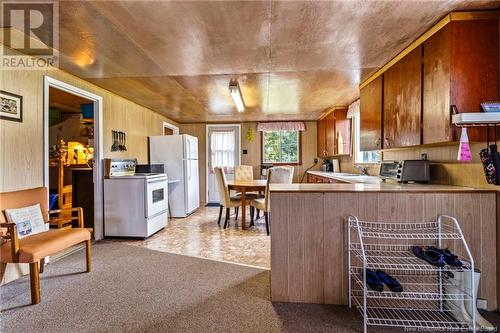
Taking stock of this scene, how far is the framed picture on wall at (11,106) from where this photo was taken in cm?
230

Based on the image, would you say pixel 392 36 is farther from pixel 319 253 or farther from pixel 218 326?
pixel 218 326

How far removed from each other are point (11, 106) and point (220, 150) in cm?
470

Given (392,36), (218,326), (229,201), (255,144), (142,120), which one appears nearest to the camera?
(218,326)

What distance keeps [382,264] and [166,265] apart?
2045 millimetres

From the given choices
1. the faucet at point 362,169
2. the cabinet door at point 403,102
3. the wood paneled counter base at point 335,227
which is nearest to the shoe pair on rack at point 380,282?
the wood paneled counter base at point 335,227

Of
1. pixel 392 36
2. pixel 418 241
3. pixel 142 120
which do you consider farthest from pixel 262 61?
pixel 142 120

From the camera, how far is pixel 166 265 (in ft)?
9.03

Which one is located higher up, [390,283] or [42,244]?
[42,244]

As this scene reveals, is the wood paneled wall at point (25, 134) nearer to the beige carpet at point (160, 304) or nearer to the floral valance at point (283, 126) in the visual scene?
the beige carpet at point (160, 304)

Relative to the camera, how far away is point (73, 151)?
17.5 ft

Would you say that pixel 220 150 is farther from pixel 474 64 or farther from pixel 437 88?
pixel 474 64

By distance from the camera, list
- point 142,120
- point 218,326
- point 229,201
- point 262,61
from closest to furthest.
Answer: point 218,326 < point 262,61 < point 229,201 < point 142,120

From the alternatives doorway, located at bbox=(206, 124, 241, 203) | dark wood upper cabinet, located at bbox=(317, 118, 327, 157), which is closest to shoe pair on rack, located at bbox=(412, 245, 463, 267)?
dark wood upper cabinet, located at bbox=(317, 118, 327, 157)

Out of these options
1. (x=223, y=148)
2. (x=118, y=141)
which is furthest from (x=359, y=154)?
(x=118, y=141)
